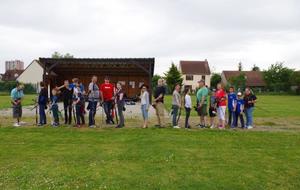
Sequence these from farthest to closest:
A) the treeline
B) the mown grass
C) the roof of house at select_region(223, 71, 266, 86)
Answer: the roof of house at select_region(223, 71, 266, 86) < the treeline < the mown grass

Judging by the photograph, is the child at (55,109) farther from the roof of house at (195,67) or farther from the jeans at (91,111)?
the roof of house at (195,67)

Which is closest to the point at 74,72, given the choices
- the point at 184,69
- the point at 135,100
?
the point at 135,100

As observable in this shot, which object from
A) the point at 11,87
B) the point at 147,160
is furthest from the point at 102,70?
the point at 11,87

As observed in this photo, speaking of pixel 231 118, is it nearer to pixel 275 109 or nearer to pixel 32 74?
pixel 275 109

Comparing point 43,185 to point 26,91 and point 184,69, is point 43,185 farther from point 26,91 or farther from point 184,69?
point 184,69

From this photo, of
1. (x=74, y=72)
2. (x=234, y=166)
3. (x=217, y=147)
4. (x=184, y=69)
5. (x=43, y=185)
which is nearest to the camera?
(x=43, y=185)

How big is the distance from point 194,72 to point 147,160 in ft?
280

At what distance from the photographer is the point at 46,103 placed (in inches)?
605

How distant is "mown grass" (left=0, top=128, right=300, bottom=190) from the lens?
7249mm

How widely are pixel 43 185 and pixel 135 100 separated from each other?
2776 centimetres

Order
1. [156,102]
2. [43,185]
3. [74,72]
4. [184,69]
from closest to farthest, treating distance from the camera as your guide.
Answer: [43,185] < [156,102] < [74,72] < [184,69]

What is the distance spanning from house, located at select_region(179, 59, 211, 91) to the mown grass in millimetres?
79763

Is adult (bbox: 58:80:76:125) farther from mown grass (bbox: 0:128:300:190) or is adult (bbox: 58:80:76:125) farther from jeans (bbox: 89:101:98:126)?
mown grass (bbox: 0:128:300:190)

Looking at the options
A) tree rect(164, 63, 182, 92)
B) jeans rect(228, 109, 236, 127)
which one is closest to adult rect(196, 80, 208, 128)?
jeans rect(228, 109, 236, 127)
